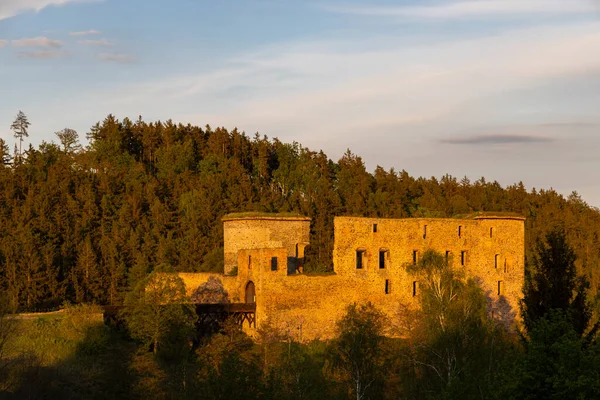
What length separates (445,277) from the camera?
139 ft

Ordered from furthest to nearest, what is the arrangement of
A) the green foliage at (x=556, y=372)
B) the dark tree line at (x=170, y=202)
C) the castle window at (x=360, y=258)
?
the dark tree line at (x=170, y=202)
the castle window at (x=360, y=258)
the green foliage at (x=556, y=372)

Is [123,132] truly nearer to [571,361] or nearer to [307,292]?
[307,292]

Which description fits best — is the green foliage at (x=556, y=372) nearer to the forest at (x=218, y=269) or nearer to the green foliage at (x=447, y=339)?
the forest at (x=218, y=269)

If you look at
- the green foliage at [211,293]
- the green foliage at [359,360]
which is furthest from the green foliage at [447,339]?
the green foliage at [211,293]

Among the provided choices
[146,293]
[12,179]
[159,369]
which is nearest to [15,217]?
[12,179]

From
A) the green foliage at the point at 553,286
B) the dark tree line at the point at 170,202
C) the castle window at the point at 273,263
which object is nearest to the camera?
the green foliage at the point at 553,286

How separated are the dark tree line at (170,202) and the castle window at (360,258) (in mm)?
7928

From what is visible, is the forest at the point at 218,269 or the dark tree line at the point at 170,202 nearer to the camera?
the forest at the point at 218,269

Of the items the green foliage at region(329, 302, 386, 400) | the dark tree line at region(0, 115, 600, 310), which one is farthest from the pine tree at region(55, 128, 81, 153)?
the green foliage at region(329, 302, 386, 400)

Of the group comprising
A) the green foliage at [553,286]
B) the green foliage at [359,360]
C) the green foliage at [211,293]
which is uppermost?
the green foliage at [553,286]

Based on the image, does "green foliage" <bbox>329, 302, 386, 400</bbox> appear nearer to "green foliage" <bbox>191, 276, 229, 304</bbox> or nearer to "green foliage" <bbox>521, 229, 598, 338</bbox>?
"green foliage" <bbox>521, 229, 598, 338</bbox>

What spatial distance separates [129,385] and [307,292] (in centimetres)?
1000

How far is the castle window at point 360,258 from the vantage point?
150ft

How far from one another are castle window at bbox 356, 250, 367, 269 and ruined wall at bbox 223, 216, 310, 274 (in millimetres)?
4861
